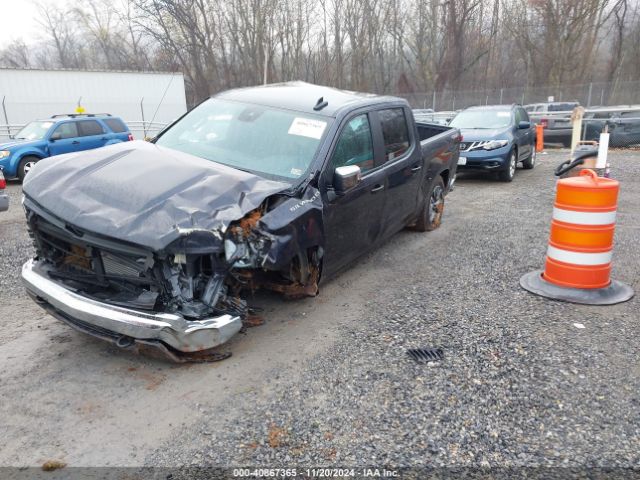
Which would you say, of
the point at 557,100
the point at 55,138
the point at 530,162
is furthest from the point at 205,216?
the point at 557,100

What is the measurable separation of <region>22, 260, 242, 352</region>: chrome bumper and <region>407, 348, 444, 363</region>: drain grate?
1341 millimetres

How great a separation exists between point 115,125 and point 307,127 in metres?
11.9

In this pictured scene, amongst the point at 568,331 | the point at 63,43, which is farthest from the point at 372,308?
the point at 63,43

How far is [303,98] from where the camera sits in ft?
15.7

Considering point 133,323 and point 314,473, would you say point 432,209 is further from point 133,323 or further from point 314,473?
point 314,473

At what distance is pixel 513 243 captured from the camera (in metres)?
6.38

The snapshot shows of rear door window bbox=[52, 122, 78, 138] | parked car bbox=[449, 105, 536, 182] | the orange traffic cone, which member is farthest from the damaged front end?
rear door window bbox=[52, 122, 78, 138]

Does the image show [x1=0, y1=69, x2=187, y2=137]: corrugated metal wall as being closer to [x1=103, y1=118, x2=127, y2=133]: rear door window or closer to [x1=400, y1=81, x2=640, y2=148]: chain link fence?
[x1=103, y1=118, x2=127, y2=133]: rear door window

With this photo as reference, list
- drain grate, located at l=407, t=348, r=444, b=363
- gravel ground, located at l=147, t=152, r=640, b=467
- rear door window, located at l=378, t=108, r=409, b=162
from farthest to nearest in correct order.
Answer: rear door window, located at l=378, t=108, r=409, b=162
drain grate, located at l=407, t=348, r=444, b=363
gravel ground, located at l=147, t=152, r=640, b=467

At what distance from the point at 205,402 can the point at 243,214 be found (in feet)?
4.10

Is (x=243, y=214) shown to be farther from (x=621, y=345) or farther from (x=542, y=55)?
(x=542, y=55)

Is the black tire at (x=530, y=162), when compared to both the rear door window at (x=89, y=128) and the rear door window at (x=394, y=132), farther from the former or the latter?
the rear door window at (x=89, y=128)

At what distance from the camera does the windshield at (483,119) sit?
36.9 ft

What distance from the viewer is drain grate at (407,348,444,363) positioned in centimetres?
355
